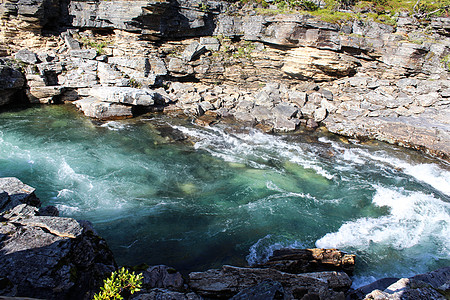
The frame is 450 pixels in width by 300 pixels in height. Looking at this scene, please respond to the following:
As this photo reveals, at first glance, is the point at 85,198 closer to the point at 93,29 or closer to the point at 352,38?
the point at 93,29

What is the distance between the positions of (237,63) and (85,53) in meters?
13.5

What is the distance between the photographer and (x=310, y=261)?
27.4ft

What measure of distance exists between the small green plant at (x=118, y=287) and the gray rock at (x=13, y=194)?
4221 mm

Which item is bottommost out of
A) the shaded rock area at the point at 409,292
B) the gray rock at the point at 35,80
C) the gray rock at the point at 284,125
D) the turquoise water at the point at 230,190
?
the turquoise water at the point at 230,190

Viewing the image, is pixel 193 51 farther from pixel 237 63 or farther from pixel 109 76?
pixel 109 76

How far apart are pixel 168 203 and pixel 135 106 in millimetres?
12313

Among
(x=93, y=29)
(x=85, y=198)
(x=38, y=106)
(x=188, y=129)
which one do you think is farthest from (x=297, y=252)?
(x=93, y=29)

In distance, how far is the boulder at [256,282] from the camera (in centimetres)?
632

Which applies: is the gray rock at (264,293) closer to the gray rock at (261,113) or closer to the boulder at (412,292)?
the boulder at (412,292)

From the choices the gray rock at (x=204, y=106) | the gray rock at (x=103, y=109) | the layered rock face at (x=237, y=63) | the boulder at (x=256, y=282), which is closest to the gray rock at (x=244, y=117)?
the layered rock face at (x=237, y=63)

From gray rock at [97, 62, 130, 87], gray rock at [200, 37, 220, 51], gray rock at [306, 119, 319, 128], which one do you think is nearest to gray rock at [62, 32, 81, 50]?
gray rock at [97, 62, 130, 87]

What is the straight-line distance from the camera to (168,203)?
459 inches

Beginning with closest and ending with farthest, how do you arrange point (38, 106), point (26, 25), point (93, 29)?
point (38, 106), point (26, 25), point (93, 29)

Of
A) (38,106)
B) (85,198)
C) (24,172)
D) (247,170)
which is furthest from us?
(38,106)
